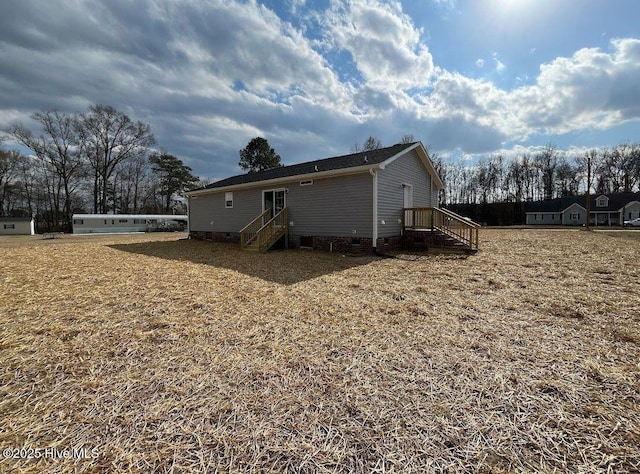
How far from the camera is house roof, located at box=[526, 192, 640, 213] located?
35.3 meters

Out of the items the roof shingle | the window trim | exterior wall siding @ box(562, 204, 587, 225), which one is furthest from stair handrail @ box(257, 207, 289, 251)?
the window trim

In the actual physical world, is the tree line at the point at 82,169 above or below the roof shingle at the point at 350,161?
above

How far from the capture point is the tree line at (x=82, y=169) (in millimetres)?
32969

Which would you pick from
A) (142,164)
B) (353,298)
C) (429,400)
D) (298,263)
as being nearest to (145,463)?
(429,400)

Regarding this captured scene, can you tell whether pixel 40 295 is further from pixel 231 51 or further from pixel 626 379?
pixel 231 51

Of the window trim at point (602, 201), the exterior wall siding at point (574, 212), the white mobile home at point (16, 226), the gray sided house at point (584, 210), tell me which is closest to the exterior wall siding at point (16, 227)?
the white mobile home at point (16, 226)

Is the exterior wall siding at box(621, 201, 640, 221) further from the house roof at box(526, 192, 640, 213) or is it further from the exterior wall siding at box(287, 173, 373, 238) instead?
the exterior wall siding at box(287, 173, 373, 238)

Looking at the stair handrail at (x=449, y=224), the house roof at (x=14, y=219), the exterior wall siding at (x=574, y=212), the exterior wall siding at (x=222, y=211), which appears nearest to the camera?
the stair handrail at (x=449, y=224)

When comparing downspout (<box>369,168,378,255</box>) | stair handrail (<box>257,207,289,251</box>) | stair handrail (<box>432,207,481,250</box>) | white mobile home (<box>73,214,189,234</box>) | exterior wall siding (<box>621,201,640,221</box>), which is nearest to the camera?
downspout (<box>369,168,378,255</box>)

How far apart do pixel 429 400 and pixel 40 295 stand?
6096 millimetres

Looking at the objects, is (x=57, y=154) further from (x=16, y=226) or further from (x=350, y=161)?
(x=350, y=161)

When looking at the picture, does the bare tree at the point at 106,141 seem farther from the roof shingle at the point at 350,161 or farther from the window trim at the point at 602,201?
the window trim at the point at 602,201

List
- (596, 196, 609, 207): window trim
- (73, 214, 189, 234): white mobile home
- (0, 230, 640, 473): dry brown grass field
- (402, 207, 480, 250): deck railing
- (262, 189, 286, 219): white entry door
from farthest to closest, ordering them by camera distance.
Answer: (596, 196, 609, 207): window trim → (73, 214, 189, 234): white mobile home → (262, 189, 286, 219): white entry door → (402, 207, 480, 250): deck railing → (0, 230, 640, 473): dry brown grass field

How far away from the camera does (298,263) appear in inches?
332
